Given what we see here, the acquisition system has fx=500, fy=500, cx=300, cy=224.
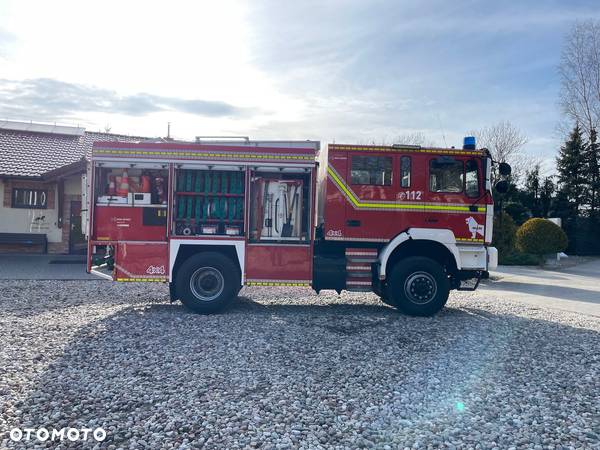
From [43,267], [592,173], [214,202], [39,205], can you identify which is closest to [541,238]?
[592,173]

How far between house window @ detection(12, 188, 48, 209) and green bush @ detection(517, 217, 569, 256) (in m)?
19.1

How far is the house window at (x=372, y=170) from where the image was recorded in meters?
8.91

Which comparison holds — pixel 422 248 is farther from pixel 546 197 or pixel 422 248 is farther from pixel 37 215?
pixel 546 197

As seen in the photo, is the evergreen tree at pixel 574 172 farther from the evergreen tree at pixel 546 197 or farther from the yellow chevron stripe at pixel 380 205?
the yellow chevron stripe at pixel 380 205

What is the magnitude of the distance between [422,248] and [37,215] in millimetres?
15411

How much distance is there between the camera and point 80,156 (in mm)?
20562

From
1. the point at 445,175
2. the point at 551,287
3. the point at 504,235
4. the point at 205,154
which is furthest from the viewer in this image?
the point at 504,235

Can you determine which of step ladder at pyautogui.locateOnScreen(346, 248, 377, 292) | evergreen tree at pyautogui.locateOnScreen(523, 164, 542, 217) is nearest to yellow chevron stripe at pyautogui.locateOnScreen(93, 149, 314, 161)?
step ladder at pyautogui.locateOnScreen(346, 248, 377, 292)

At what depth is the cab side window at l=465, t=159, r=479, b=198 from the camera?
9.04m

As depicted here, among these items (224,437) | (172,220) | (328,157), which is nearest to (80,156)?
(172,220)

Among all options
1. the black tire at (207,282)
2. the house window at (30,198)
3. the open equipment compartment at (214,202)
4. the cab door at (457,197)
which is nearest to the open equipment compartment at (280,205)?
the open equipment compartment at (214,202)

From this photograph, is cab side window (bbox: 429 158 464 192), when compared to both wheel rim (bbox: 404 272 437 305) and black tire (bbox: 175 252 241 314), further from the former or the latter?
black tire (bbox: 175 252 241 314)

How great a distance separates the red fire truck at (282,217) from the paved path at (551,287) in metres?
3.90

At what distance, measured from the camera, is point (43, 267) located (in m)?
15.2
